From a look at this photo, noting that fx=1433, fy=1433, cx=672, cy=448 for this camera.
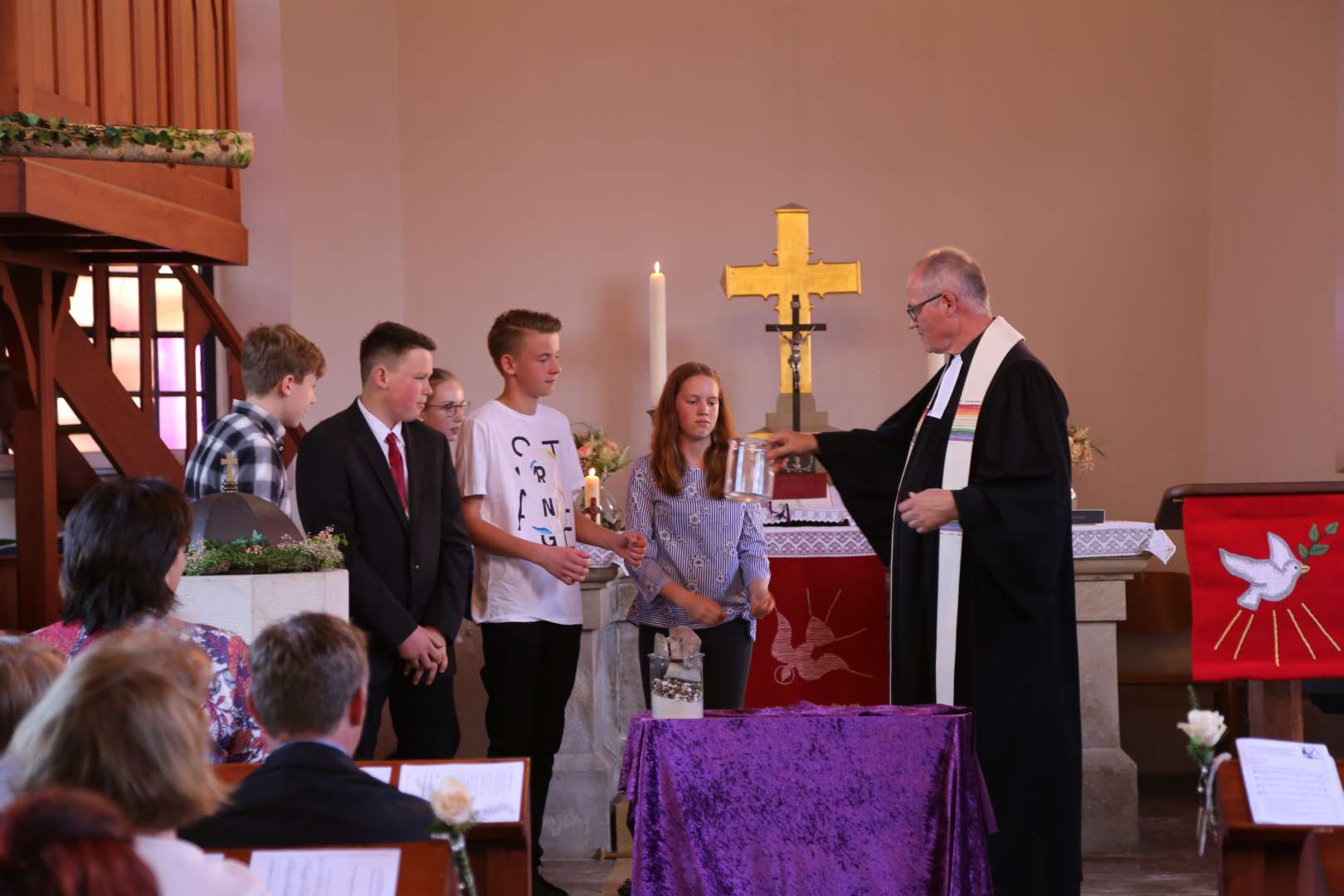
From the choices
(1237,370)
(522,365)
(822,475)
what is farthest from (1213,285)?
(522,365)

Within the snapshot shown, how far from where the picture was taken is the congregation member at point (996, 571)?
343 centimetres

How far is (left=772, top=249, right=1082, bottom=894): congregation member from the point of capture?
3426mm

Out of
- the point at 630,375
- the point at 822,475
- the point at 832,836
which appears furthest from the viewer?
the point at 630,375

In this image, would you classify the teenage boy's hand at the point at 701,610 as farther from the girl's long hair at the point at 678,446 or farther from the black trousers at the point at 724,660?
the girl's long hair at the point at 678,446

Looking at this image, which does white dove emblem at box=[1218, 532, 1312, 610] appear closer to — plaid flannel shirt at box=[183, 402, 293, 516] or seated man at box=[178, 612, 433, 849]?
seated man at box=[178, 612, 433, 849]

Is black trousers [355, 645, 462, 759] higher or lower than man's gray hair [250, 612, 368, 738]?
lower

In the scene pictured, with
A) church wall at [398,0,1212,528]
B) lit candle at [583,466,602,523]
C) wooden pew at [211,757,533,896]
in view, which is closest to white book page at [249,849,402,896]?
wooden pew at [211,757,533,896]

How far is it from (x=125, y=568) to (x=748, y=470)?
155cm

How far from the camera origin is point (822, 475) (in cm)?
521

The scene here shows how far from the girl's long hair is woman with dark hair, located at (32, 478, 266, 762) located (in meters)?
1.98

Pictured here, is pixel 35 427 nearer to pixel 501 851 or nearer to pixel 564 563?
pixel 564 563

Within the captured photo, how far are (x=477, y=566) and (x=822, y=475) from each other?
1412 millimetres

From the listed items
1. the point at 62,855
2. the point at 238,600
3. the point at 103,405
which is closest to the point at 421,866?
the point at 62,855

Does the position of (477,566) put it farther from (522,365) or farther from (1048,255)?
(1048,255)
